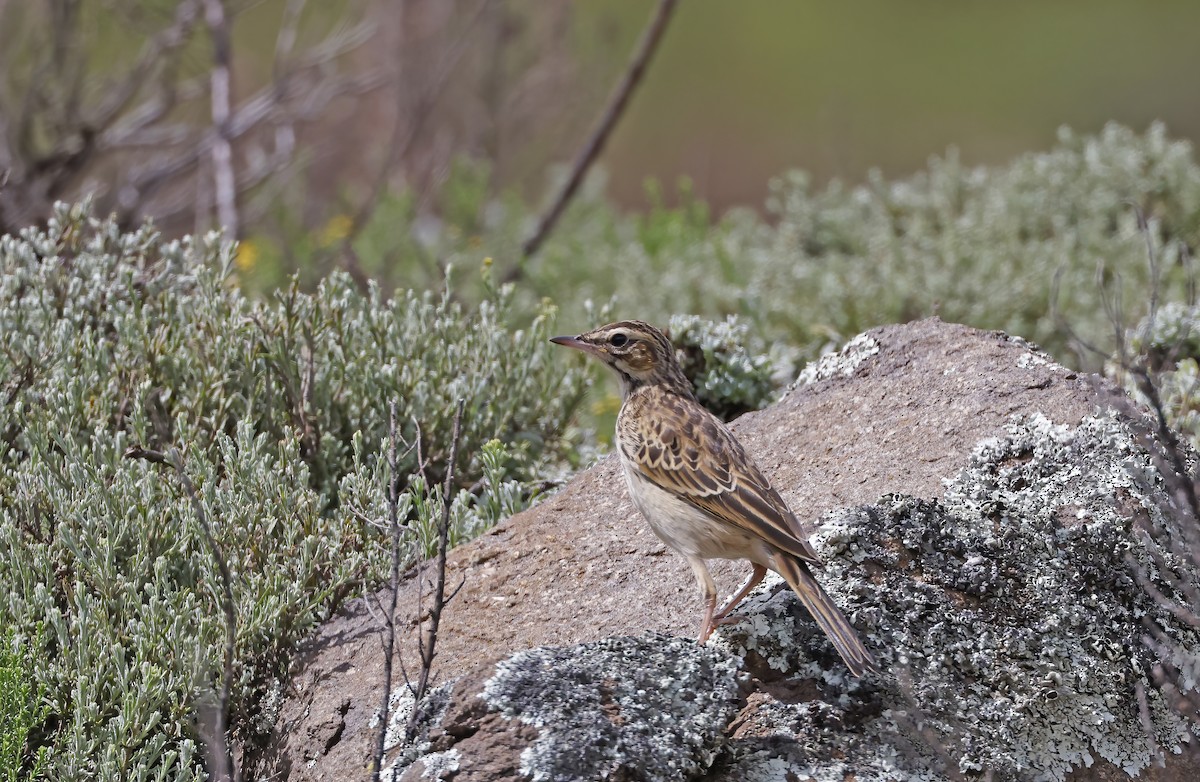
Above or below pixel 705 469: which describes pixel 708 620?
below

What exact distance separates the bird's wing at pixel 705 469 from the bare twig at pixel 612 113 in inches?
179

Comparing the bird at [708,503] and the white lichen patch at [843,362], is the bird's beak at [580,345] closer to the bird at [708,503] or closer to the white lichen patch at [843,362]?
the bird at [708,503]

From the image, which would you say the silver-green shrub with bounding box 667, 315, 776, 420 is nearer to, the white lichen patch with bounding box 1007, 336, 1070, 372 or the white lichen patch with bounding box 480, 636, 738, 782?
the white lichen patch with bounding box 1007, 336, 1070, 372

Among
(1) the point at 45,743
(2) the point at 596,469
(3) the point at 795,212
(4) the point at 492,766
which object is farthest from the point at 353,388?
(3) the point at 795,212

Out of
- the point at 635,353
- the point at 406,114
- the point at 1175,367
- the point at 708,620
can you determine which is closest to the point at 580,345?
the point at 635,353

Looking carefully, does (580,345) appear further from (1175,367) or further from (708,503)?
(1175,367)

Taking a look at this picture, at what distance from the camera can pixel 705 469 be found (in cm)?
427

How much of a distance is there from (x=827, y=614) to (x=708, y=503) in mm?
675

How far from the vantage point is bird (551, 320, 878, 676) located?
146 inches

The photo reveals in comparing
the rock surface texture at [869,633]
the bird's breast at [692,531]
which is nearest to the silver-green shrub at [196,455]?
the rock surface texture at [869,633]

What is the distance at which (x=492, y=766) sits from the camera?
3238mm

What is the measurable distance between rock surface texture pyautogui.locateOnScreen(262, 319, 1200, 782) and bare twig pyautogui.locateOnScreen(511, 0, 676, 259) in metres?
4.51

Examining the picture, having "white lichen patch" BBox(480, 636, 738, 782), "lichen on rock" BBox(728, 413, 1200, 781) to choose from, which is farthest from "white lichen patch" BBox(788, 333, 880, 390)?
"white lichen patch" BBox(480, 636, 738, 782)

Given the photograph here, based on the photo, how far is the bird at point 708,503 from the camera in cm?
371
